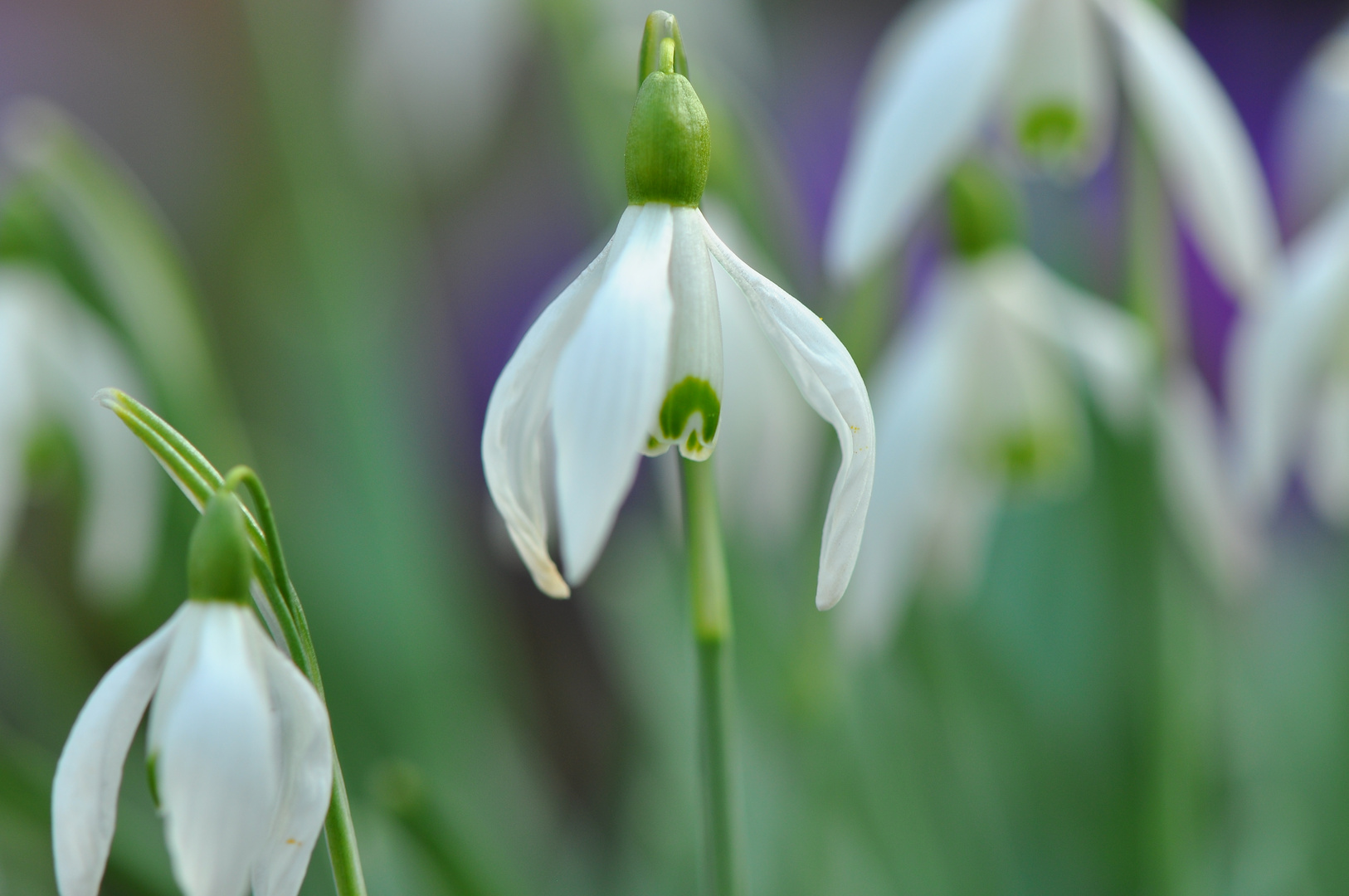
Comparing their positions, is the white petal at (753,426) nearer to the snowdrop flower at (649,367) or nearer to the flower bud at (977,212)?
the flower bud at (977,212)

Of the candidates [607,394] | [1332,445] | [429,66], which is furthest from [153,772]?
[429,66]

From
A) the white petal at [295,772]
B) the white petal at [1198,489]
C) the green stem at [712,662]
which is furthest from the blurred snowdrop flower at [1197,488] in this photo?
the white petal at [295,772]

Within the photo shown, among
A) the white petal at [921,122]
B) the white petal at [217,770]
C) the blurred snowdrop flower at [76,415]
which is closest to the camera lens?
the white petal at [217,770]

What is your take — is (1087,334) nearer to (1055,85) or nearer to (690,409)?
(1055,85)

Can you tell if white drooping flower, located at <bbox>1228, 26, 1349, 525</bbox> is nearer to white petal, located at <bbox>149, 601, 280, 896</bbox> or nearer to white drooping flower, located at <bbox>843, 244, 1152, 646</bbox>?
white drooping flower, located at <bbox>843, 244, 1152, 646</bbox>

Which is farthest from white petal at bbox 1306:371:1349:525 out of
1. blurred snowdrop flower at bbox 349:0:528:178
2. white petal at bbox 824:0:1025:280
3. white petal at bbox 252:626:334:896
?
blurred snowdrop flower at bbox 349:0:528:178

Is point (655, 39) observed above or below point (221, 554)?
above

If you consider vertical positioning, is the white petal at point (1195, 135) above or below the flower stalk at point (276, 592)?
above
